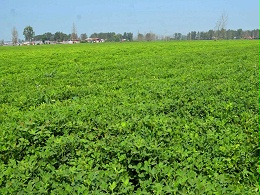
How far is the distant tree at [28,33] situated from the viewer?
523ft

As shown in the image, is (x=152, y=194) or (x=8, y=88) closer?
(x=152, y=194)

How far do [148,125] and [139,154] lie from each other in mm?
1198

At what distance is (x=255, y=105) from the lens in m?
6.16

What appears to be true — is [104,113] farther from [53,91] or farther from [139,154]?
[53,91]

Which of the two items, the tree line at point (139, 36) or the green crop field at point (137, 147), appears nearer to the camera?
the green crop field at point (137, 147)

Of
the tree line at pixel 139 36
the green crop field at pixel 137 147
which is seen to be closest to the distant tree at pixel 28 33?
the tree line at pixel 139 36

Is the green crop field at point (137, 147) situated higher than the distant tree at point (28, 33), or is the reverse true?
the distant tree at point (28, 33)

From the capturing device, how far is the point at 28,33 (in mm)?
161375

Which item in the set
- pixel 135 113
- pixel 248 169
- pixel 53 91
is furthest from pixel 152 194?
pixel 53 91

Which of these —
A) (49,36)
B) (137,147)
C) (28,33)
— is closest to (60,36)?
(49,36)

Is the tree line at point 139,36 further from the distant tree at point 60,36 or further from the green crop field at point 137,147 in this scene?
the green crop field at point 137,147

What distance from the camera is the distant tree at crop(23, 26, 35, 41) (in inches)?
6280

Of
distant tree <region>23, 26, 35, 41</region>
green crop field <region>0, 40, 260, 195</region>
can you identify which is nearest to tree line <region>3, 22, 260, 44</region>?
distant tree <region>23, 26, 35, 41</region>

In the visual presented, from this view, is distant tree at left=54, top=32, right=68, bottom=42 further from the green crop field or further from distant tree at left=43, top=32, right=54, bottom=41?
the green crop field
